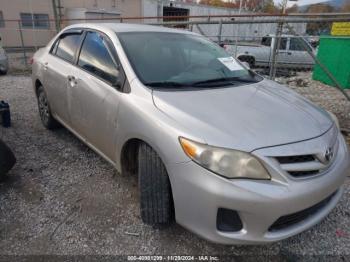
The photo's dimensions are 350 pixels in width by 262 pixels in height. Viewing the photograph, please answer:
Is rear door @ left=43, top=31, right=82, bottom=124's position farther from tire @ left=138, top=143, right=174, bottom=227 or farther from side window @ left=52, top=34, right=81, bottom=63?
tire @ left=138, top=143, right=174, bottom=227

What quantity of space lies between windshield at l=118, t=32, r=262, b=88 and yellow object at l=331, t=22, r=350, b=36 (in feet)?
11.9

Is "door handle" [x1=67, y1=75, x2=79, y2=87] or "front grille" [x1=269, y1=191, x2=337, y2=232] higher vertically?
"door handle" [x1=67, y1=75, x2=79, y2=87]

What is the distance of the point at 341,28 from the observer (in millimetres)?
5488

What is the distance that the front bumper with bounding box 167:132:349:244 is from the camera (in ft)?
5.52

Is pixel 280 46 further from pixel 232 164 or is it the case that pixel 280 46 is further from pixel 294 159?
pixel 232 164

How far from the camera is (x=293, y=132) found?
1926 millimetres

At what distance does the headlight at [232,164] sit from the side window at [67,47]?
2.35m

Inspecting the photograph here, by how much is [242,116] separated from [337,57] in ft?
22.8

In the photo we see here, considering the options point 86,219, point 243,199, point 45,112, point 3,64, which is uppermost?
point 243,199

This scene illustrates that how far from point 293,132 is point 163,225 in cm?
129

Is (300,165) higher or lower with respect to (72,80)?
lower

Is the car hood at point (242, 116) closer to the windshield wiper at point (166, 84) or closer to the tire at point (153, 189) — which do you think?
the windshield wiper at point (166, 84)

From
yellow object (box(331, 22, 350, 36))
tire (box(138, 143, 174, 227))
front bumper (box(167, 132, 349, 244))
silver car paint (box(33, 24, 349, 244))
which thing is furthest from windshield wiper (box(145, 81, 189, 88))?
yellow object (box(331, 22, 350, 36))

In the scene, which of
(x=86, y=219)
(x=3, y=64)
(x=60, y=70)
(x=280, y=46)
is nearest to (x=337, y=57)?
(x=280, y=46)
